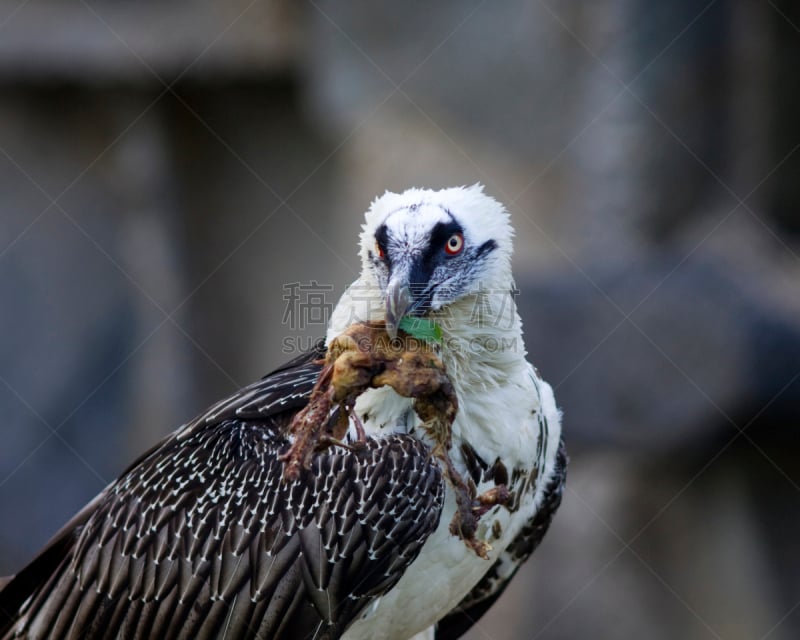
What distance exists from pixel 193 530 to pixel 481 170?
5.42 meters

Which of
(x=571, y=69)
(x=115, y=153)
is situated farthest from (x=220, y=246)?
(x=571, y=69)

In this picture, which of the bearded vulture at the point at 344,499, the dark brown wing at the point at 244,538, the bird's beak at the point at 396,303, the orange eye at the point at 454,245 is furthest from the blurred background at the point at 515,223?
the bird's beak at the point at 396,303

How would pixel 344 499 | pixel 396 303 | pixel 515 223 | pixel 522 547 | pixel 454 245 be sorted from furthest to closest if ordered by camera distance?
pixel 515 223 < pixel 522 547 < pixel 454 245 < pixel 344 499 < pixel 396 303

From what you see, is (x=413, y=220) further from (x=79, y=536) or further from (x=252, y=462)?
(x=79, y=536)

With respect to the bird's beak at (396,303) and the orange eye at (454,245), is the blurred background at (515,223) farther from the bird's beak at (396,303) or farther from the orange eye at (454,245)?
the bird's beak at (396,303)

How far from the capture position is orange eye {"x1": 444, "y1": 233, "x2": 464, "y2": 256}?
4383 mm

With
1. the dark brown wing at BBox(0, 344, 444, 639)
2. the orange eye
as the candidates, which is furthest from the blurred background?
the dark brown wing at BBox(0, 344, 444, 639)

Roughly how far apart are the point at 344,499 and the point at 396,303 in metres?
0.81

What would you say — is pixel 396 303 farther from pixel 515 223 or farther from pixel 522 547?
pixel 515 223

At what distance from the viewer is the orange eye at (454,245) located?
4.38 meters

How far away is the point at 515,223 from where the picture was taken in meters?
8.91

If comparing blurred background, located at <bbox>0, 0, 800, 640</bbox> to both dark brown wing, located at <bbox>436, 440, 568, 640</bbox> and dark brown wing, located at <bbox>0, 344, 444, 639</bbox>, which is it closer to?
dark brown wing, located at <bbox>436, 440, 568, 640</bbox>

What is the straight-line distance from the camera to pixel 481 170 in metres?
9.13

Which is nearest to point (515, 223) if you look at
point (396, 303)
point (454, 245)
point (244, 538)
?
point (454, 245)
